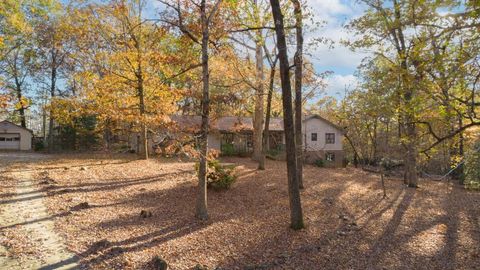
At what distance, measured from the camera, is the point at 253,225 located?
971 centimetres

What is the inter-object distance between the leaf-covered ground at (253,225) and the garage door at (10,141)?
2313 cm

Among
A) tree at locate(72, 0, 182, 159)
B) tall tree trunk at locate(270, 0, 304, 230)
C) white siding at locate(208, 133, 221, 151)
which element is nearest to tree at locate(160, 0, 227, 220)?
tall tree trunk at locate(270, 0, 304, 230)

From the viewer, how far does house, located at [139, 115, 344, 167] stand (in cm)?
2917

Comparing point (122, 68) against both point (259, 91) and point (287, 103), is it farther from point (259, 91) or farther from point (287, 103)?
point (287, 103)

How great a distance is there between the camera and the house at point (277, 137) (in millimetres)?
29172

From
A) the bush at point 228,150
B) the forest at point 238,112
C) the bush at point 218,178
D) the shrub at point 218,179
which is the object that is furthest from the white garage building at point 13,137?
the shrub at point 218,179

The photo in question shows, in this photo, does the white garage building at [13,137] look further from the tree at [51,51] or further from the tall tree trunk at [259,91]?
the tall tree trunk at [259,91]

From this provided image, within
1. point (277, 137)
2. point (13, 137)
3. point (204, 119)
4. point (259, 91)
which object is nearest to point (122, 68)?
point (259, 91)

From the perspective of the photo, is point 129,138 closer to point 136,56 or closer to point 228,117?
point 228,117

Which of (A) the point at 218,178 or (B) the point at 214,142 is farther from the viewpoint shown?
(B) the point at 214,142

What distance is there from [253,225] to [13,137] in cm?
3474

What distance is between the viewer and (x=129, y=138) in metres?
32.1

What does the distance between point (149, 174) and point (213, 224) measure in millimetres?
7677

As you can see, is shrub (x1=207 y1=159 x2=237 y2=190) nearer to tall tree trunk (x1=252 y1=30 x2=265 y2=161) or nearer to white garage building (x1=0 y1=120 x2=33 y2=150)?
tall tree trunk (x1=252 y1=30 x2=265 y2=161)
